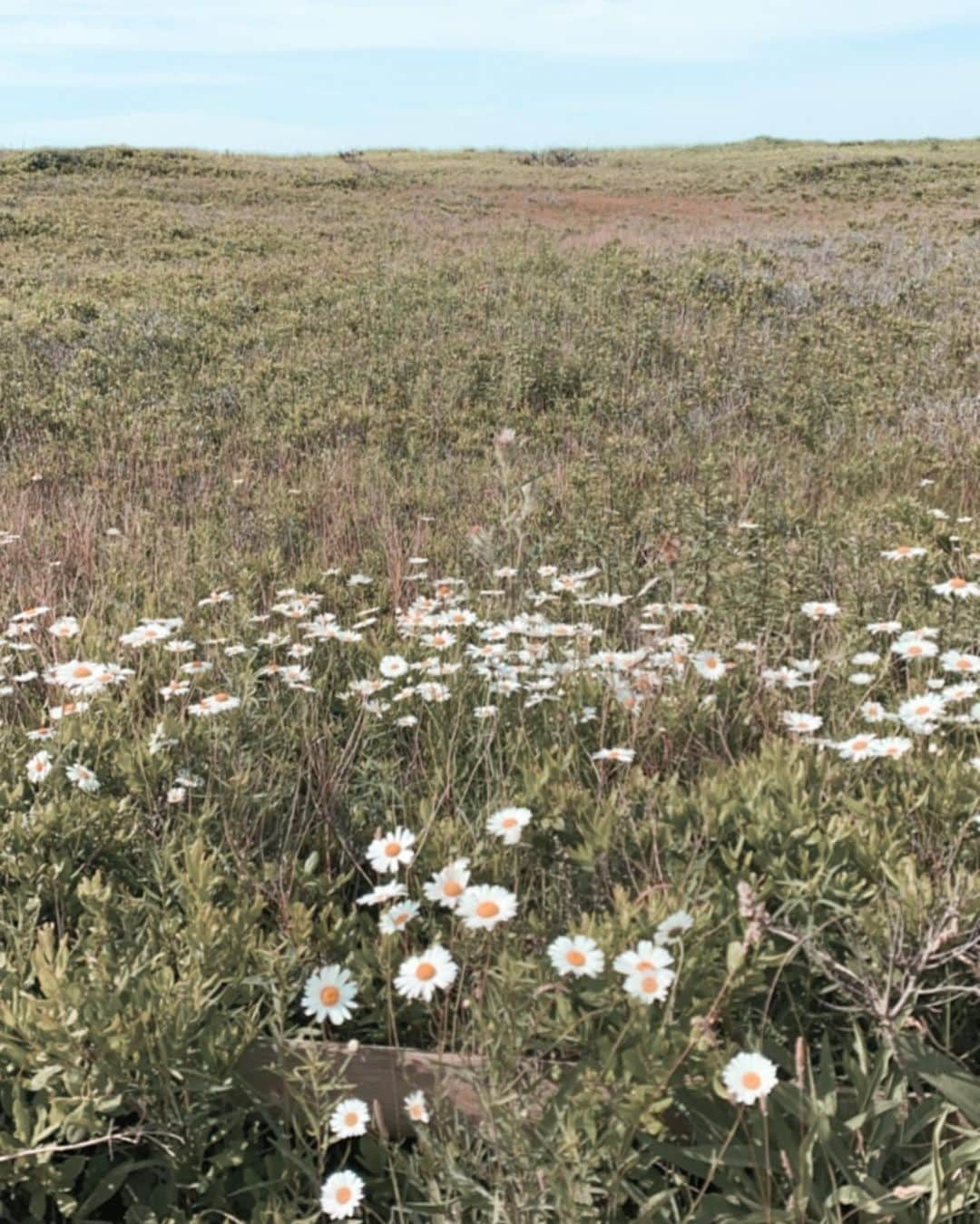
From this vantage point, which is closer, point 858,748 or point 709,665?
point 858,748

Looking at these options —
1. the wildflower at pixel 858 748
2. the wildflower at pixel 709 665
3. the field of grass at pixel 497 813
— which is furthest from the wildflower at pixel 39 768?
the wildflower at pixel 858 748

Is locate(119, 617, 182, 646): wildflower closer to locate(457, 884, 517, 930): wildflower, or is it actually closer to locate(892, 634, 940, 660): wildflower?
locate(457, 884, 517, 930): wildflower

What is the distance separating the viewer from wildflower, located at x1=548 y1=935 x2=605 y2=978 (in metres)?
1.58

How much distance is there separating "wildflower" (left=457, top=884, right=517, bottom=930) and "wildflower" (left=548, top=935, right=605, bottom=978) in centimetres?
10

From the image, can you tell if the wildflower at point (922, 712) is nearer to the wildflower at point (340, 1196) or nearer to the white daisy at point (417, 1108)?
the white daisy at point (417, 1108)

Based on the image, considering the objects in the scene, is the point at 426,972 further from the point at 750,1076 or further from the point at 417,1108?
the point at 750,1076

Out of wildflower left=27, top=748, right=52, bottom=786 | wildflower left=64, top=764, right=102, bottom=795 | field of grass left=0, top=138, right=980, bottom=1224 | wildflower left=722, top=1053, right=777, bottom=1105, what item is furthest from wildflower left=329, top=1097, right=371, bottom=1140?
wildflower left=27, top=748, right=52, bottom=786

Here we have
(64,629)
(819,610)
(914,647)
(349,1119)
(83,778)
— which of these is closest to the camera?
(349,1119)

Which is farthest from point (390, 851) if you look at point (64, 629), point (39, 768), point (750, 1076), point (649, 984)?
point (64, 629)

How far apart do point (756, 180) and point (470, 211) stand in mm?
17187

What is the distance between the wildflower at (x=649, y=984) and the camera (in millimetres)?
1527

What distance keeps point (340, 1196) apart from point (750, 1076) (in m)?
0.70

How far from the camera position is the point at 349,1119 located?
5.45 feet

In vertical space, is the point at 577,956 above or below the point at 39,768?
above
